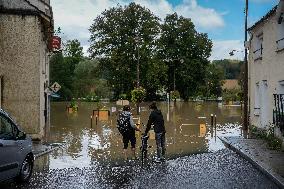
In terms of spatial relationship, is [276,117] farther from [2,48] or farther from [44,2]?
[44,2]

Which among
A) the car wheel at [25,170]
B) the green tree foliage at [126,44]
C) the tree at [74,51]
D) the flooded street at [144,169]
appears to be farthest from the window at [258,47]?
the tree at [74,51]

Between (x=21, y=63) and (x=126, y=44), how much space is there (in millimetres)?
45985

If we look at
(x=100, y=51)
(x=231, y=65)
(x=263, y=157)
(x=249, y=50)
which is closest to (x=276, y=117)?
(x=263, y=157)

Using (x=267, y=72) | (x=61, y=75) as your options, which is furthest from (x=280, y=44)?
(x=61, y=75)

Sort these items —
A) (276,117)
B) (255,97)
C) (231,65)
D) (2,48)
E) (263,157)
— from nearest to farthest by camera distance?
(263,157) → (276,117) → (2,48) → (255,97) → (231,65)

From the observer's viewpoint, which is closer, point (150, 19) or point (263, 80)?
point (263, 80)

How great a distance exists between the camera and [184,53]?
3066 inches

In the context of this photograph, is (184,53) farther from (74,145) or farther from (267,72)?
(74,145)

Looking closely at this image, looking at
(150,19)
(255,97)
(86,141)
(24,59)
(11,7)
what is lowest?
(86,141)

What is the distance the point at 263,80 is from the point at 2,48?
1093 cm

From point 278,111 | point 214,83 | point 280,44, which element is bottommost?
point 278,111

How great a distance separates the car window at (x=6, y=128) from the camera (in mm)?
9617

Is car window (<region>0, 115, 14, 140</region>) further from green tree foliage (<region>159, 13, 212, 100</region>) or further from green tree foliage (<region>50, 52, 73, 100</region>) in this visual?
green tree foliage (<region>50, 52, 73, 100</region>)

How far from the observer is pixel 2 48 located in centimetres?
1920
